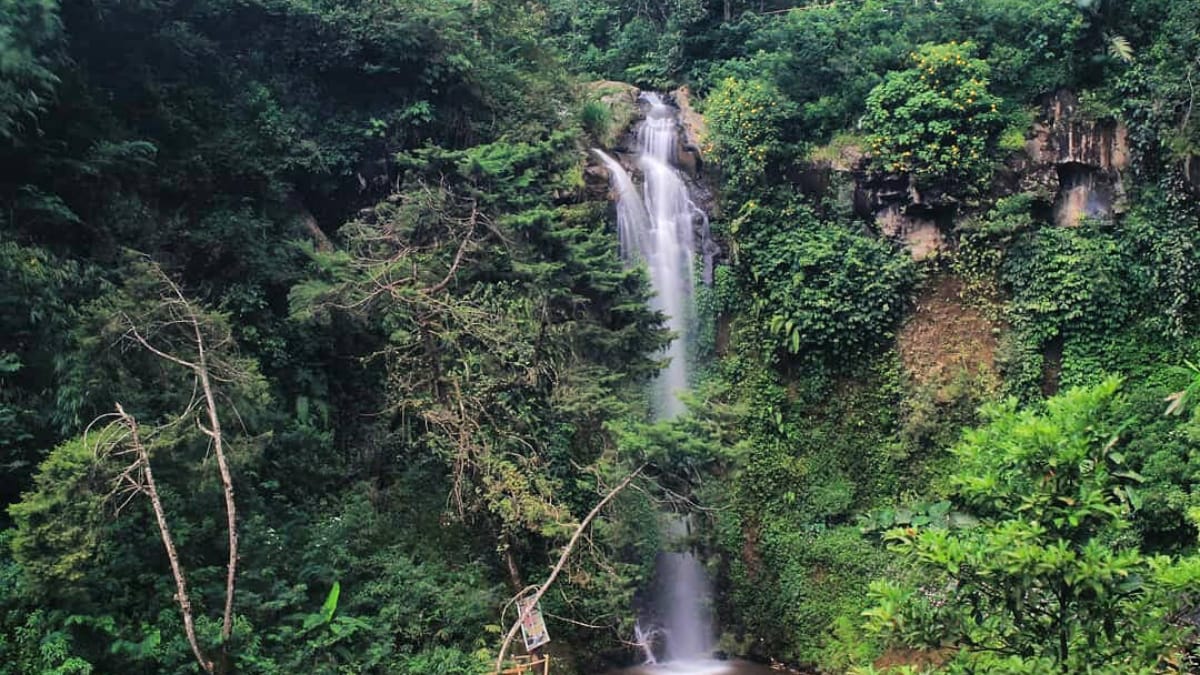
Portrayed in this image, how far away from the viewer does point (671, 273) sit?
14.5 meters

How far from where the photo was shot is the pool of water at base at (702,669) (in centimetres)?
1154

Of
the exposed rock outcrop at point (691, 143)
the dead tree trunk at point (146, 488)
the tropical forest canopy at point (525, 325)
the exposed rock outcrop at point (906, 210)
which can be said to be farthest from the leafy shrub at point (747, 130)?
the dead tree trunk at point (146, 488)

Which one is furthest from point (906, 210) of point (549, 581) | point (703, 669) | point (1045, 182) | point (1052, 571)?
point (1052, 571)

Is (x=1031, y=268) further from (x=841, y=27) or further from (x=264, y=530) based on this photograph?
(x=264, y=530)

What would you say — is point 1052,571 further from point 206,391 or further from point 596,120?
point 596,120

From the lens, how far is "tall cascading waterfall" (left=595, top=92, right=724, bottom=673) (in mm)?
12617

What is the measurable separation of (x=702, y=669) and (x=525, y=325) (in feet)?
18.4

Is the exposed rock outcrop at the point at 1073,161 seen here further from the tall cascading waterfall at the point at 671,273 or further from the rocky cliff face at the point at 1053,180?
the tall cascading waterfall at the point at 671,273

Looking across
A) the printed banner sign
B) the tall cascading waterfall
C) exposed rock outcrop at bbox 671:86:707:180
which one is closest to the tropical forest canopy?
exposed rock outcrop at bbox 671:86:707:180

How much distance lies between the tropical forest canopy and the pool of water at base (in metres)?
0.49

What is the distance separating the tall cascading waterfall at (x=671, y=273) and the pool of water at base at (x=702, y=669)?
13cm

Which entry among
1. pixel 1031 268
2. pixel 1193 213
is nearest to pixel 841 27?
pixel 1031 268

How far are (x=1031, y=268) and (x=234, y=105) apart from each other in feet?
40.7

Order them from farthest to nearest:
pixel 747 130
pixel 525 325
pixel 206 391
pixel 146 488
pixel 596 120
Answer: pixel 596 120
pixel 747 130
pixel 525 325
pixel 206 391
pixel 146 488
